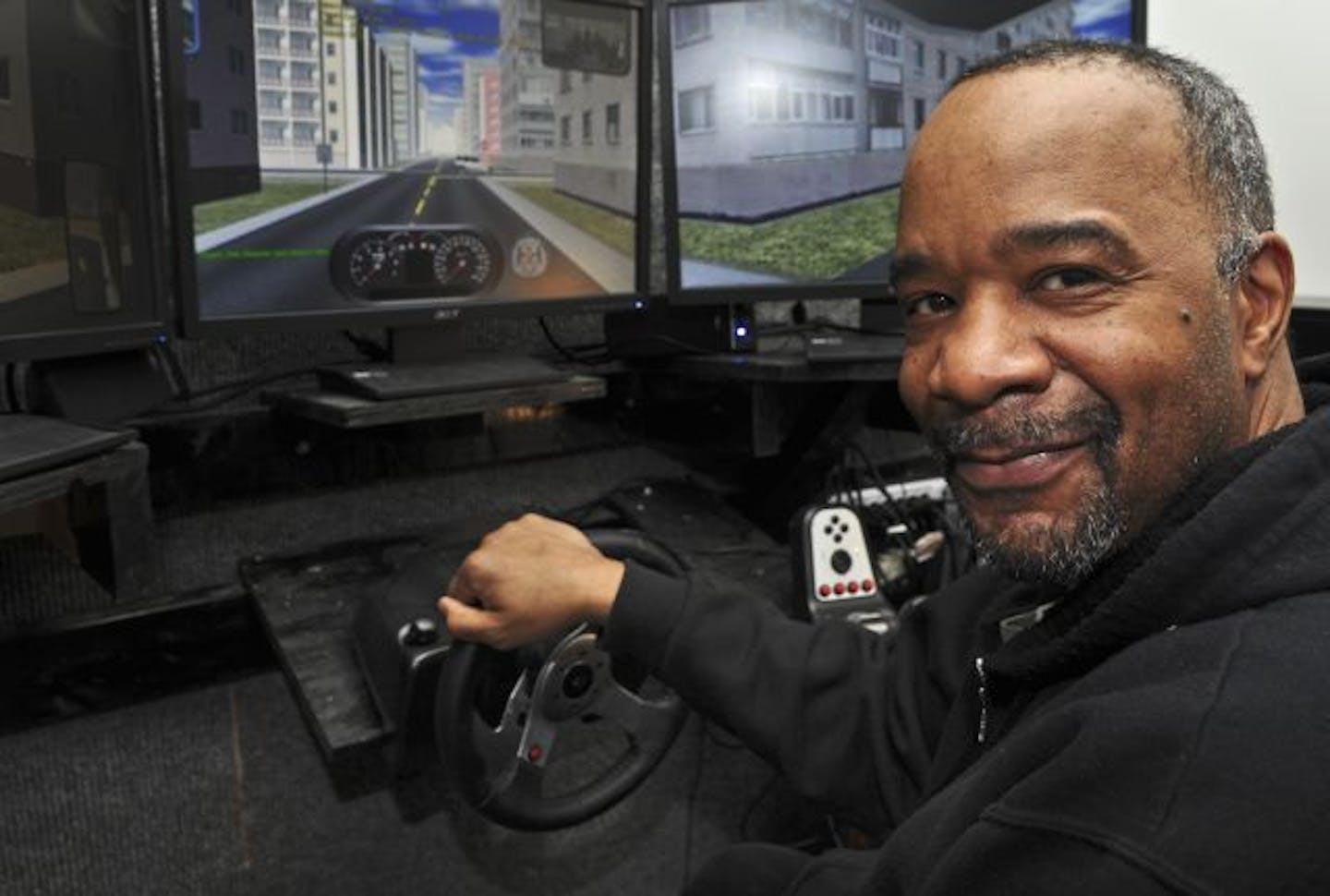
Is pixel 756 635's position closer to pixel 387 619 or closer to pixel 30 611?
pixel 387 619

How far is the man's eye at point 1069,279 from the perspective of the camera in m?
0.52

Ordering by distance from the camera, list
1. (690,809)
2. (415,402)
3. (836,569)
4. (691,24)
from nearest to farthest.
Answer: (415,402) < (836,569) < (691,24) < (690,809)

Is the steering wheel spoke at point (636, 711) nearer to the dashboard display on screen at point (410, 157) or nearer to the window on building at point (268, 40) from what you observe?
the dashboard display on screen at point (410, 157)

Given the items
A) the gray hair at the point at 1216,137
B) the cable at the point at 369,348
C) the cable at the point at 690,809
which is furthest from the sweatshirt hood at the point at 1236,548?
the cable at the point at 690,809

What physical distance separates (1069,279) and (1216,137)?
0.11m

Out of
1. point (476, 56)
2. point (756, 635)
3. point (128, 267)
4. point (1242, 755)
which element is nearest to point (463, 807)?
point (756, 635)

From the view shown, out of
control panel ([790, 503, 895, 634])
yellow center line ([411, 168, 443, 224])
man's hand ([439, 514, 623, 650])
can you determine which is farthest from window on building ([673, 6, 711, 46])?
man's hand ([439, 514, 623, 650])

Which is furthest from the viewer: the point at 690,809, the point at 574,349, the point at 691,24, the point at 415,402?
the point at 690,809

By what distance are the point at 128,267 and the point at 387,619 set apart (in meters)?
0.41

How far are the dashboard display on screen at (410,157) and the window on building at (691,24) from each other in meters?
0.06

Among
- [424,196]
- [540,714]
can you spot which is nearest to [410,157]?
[424,196]

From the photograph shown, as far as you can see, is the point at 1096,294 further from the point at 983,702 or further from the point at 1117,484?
the point at 983,702

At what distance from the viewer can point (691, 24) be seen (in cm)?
129

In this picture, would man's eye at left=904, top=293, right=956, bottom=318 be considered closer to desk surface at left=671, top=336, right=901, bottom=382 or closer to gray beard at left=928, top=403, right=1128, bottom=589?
gray beard at left=928, top=403, right=1128, bottom=589
